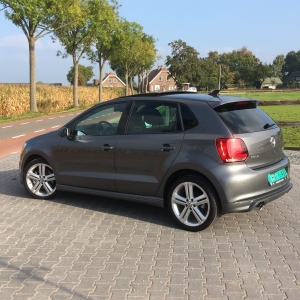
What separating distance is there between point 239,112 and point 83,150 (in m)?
2.23

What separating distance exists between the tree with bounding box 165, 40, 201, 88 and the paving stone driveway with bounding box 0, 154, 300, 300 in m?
101

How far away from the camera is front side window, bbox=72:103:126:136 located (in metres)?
6.01

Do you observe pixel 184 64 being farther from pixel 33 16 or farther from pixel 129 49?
pixel 33 16

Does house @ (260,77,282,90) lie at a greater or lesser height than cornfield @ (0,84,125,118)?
greater

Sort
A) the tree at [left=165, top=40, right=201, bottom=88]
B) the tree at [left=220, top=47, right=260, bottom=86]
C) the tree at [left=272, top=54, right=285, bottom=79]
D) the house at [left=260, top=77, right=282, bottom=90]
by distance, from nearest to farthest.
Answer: the tree at [left=165, top=40, right=201, bottom=88] < the tree at [left=220, top=47, right=260, bottom=86] < the house at [left=260, top=77, right=282, bottom=90] < the tree at [left=272, top=54, right=285, bottom=79]

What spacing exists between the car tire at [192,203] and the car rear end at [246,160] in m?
0.17

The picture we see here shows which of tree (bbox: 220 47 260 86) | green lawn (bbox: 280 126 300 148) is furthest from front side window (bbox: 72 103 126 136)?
tree (bbox: 220 47 260 86)

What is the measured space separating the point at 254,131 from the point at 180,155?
0.93 meters

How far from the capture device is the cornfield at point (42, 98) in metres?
28.6

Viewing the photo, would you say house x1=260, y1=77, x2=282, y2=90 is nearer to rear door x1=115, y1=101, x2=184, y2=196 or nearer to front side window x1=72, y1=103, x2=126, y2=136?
front side window x1=72, y1=103, x2=126, y2=136

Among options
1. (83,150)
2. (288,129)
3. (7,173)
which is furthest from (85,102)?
(83,150)

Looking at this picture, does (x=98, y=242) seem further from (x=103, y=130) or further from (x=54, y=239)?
(x=103, y=130)

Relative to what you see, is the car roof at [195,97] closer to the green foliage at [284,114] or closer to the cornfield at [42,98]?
the green foliage at [284,114]

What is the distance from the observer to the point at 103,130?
20.0 ft
